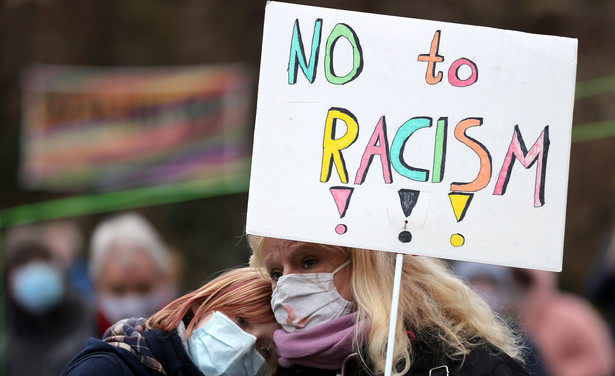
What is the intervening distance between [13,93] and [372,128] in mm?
13177

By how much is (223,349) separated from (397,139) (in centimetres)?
92

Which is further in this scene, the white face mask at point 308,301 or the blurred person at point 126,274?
the blurred person at point 126,274

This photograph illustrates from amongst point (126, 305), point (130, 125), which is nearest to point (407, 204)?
point (126, 305)

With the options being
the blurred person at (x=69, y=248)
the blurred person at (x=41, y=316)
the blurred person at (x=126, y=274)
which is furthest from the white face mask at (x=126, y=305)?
the blurred person at (x=69, y=248)

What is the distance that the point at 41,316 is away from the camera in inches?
266

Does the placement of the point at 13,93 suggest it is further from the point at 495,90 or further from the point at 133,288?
the point at 495,90

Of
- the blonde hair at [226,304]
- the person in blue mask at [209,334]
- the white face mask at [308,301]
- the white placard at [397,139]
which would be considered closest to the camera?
the white placard at [397,139]

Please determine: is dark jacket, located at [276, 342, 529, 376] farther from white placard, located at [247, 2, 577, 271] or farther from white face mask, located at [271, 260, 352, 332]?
white placard, located at [247, 2, 577, 271]

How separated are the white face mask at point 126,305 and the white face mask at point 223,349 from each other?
2.75 m

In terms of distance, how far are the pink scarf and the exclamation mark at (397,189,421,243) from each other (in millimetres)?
318

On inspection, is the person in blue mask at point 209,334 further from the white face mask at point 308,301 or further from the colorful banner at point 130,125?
the colorful banner at point 130,125

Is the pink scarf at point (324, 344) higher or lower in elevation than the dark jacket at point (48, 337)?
higher

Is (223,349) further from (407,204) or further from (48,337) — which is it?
(48,337)

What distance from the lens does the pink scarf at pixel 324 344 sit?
3.38 meters
